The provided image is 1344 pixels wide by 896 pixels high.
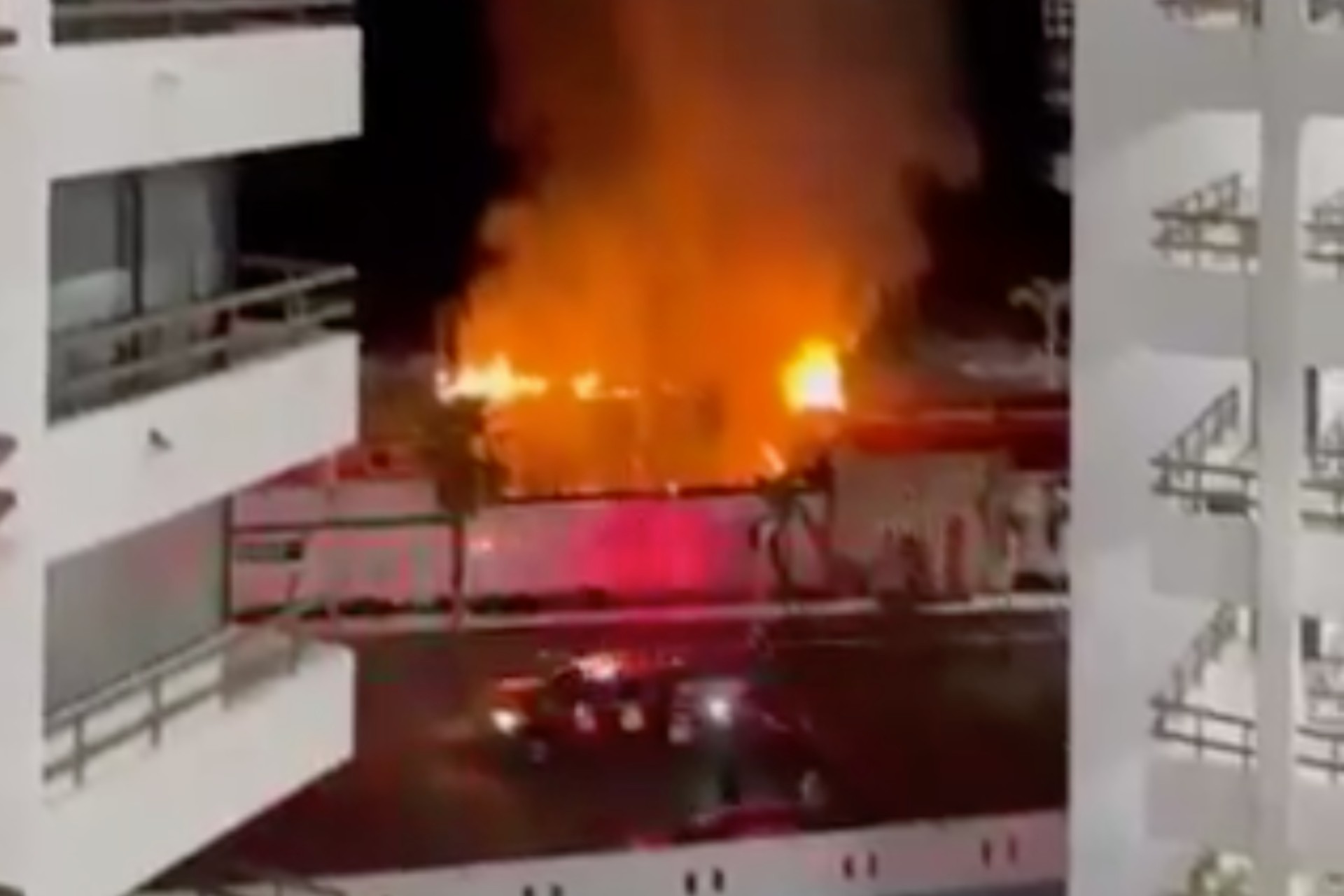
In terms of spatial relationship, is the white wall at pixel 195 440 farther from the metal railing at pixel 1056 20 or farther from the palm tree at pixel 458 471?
the metal railing at pixel 1056 20

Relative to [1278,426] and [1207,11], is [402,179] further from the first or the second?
[1278,426]

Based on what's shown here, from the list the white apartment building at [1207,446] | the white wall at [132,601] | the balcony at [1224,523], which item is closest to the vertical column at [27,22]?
the white wall at [132,601]

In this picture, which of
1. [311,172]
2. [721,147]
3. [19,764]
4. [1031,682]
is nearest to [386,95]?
[311,172]

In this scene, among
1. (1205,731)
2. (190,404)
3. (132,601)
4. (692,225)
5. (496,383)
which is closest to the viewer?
(190,404)

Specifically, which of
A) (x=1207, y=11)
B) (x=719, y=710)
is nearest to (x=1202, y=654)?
(x=1207, y=11)

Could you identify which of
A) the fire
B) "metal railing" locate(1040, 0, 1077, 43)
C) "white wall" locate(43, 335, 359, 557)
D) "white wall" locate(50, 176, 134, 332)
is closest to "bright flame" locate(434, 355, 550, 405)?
the fire
